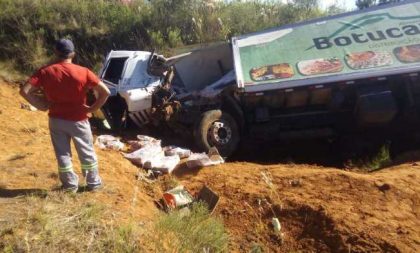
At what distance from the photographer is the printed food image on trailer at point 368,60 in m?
8.66

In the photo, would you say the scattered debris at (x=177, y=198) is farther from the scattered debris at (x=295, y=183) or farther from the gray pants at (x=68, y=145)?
the scattered debris at (x=295, y=183)

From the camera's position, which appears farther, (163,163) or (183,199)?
(163,163)

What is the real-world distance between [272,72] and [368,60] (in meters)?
1.74

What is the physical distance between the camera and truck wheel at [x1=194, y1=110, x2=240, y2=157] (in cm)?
863

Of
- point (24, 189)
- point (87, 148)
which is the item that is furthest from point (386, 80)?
point (24, 189)

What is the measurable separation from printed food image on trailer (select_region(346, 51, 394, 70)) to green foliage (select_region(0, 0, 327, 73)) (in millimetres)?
6194

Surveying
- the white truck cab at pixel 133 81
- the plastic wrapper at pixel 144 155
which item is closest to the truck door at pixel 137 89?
the white truck cab at pixel 133 81

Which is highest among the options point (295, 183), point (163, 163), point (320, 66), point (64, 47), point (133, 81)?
point (64, 47)

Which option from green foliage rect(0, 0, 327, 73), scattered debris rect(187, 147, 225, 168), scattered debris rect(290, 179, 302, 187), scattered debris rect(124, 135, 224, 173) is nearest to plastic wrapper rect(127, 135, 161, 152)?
scattered debris rect(124, 135, 224, 173)

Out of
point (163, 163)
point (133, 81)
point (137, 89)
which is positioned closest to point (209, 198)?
point (163, 163)

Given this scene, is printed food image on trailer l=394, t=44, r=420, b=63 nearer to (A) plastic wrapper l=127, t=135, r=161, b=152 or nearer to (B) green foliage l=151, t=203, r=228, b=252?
(A) plastic wrapper l=127, t=135, r=161, b=152

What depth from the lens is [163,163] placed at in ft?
23.8

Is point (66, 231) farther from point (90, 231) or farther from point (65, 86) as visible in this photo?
point (65, 86)

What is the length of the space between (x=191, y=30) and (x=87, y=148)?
10.2 meters
